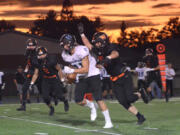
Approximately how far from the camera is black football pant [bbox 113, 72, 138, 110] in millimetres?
10609

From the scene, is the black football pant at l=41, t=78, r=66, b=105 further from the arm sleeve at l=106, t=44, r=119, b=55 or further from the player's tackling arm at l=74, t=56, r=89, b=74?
the arm sleeve at l=106, t=44, r=119, b=55

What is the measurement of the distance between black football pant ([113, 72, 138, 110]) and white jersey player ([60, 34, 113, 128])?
14.3 inches

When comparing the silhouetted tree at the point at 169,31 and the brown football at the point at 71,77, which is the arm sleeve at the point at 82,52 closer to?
the brown football at the point at 71,77

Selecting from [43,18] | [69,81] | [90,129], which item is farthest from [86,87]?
[43,18]

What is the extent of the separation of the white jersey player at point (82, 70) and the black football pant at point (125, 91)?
0.36m

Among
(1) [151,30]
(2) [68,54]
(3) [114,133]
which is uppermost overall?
(2) [68,54]

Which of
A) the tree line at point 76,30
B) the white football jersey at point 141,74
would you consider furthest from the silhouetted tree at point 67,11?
the white football jersey at point 141,74

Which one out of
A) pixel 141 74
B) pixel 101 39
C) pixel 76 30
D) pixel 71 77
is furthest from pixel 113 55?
pixel 76 30

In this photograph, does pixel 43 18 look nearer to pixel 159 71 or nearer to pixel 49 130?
pixel 159 71

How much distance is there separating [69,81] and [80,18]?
7611 cm

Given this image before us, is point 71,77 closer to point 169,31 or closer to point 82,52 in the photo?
point 82,52

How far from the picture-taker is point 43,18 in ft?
301

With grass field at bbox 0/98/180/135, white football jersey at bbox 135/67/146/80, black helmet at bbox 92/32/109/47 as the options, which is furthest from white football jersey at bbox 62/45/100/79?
white football jersey at bbox 135/67/146/80

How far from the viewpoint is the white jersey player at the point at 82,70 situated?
1042cm
